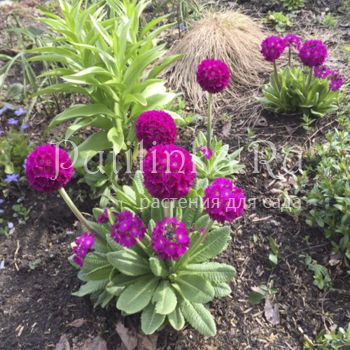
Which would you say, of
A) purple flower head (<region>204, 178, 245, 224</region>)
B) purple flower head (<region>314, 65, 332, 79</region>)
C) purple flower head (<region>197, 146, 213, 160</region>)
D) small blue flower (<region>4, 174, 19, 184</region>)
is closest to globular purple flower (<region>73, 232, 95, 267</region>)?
purple flower head (<region>204, 178, 245, 224</region>)

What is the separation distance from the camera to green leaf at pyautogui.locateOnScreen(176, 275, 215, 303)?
2.24 m

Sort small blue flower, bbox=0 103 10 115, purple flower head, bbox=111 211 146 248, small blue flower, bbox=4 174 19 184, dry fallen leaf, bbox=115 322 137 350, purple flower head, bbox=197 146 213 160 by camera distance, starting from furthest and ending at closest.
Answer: small blue flower, bbox=0 103 10 115 < small blue flower, bbox=4 174 19 184 < purple flower head, bbox=197 146 213 160 < dry fallen leaf, bbox=115 322 137 350 < purple flower head, bbox=111 211 146 248

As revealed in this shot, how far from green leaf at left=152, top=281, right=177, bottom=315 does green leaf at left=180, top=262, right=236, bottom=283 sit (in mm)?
121

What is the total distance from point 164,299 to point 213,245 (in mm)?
431

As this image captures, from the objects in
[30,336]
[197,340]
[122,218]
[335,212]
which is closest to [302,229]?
[335,212]

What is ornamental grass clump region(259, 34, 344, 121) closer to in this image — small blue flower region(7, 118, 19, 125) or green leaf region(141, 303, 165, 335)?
green leaf region(141, 303, 165, 335)

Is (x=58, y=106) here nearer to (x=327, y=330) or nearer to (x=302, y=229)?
(x=302, y=229)

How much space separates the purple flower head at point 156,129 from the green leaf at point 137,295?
809 mm

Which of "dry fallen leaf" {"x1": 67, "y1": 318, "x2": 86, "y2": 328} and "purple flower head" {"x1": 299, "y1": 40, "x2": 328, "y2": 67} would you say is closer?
"dry fallen leaf" {"x1": 67, "y1": 318, "x2": 86, "y2": 328}

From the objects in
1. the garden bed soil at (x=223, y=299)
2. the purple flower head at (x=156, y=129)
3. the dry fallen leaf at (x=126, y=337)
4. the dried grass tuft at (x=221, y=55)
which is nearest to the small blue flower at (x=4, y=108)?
the garden bed soil at (x=223, y=299)

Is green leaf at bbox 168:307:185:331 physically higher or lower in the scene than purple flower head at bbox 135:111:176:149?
lower

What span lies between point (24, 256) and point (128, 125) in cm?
132

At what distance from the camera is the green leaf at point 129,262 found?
229 centimetres

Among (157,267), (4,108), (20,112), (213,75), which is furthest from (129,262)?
(4,108)
